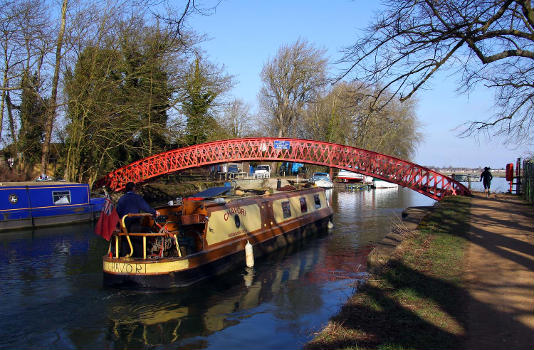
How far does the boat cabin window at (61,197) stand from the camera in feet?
70.4

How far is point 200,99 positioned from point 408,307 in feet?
94.0

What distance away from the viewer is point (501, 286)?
719 cm

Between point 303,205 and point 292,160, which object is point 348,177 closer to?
point 292,160

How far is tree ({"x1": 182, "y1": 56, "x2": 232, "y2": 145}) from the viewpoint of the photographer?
31.6 m

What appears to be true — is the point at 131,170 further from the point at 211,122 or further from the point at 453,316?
the point at 453,316

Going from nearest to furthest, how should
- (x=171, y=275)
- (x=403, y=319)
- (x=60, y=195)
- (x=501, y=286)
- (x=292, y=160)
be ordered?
(x=403, y=319)
(x=501, y=286)
(x=171, y=275)
(x=60, y=195)
(x=292, y=160)

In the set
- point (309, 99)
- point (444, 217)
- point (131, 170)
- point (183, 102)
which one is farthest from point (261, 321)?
point (309, 99)

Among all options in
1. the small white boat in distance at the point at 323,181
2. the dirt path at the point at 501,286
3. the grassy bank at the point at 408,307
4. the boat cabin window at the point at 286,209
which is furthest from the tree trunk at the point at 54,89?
the small white boat in distance at the point at 323,181

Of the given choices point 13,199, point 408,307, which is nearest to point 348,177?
point 13,199

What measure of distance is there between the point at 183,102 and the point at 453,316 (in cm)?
2822

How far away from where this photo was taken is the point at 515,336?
5.32m

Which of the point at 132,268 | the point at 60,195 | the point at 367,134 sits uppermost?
the point at 367,134

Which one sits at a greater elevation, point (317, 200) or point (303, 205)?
point (317, 200)

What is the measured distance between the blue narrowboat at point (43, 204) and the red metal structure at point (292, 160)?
658 centimetres
